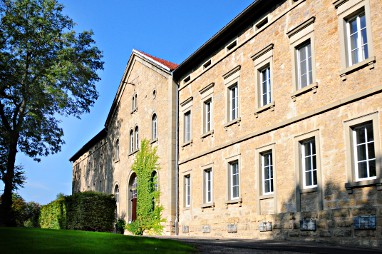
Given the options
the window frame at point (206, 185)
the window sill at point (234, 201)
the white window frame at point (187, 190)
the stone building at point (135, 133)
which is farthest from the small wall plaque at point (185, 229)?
the window sill at point (234, 201)

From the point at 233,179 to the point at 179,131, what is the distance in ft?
20.7

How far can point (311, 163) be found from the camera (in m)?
16.0

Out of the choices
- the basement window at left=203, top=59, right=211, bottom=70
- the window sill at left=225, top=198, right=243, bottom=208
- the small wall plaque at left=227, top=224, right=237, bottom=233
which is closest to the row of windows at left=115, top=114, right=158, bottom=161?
the basement window at left=203, top=59, right=211, bottom=70

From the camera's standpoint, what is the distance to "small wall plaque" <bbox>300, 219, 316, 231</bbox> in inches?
596

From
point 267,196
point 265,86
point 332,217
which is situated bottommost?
point 332,217

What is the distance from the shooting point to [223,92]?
72.5 feet

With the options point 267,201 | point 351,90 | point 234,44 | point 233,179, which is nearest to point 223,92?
point 234,44

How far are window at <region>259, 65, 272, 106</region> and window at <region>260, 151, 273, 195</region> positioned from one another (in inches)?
79.1

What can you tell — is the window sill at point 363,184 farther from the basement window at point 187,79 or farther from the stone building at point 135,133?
the basement window at point 187,79

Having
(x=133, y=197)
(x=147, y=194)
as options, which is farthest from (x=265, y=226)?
(x=133, y=197)

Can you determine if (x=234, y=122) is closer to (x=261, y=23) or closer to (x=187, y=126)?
(x=261, y=23)

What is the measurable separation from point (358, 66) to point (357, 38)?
3.41ft

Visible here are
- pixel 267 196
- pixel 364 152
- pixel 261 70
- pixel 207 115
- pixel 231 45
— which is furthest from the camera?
pixel 207 115

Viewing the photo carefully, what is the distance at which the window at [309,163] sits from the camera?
15.8m
